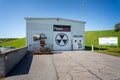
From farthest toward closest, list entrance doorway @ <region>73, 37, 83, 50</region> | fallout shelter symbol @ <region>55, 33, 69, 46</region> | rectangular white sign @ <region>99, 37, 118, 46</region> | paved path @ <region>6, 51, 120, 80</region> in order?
1. entrance doorway @ <region>73, 37, 83, 50</region>
2. fallout shelter symbol @ <region>55, 33, 69, 46</region>
3. rectangular white sign @ <region>99, 37, 118, 46</region>
4. paved path @ <region>6, 51, 120, 80</region>

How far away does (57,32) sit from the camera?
24.6 meters

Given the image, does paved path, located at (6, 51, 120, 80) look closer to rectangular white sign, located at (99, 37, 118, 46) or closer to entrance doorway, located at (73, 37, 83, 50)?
rectangular white sign, located at (99, 37, 118, 46)

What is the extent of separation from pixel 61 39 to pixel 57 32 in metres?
1.50

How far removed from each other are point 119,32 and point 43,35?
Result: 39.9 meters

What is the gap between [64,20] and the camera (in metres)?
25.5

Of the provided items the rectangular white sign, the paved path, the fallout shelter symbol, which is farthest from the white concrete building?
the paved path

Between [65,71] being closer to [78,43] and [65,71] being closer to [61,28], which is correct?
[61,28]

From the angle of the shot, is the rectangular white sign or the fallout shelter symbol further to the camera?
the fallout shelter symbol

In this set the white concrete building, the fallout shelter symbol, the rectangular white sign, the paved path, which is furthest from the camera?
the fallout shelter symbol

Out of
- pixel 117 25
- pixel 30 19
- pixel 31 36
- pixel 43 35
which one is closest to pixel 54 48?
pixel 43 35

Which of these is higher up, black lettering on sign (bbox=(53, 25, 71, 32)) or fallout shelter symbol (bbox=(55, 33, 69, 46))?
black lettering on sign (bbox=(53, 25, 71, 32))

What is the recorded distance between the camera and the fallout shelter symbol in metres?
24.5

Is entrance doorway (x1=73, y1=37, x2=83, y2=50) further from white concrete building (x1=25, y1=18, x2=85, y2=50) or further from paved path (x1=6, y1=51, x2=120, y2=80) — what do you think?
paved path (x1=6, y1=51, x2=120, y2=80)

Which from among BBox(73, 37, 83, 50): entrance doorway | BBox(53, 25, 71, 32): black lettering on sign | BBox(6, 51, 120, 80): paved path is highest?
BBox(53, 25, 71, 32): black lettering on sign
